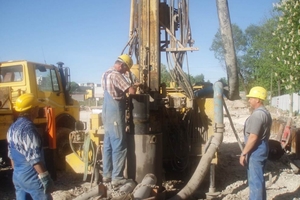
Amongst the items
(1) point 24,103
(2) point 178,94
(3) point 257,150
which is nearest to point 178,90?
(2) point 178,94

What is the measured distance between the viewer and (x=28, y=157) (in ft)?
12.3

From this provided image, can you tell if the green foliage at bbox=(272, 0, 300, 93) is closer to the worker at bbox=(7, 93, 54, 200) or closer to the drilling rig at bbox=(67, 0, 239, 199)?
the drilling rig at bbox=(67, 0, 239, 199)

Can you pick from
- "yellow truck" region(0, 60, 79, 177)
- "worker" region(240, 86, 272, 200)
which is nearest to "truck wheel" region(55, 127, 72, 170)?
"yellow truck" region(0, 60, 79, 177)

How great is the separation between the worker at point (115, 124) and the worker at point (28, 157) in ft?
4.22

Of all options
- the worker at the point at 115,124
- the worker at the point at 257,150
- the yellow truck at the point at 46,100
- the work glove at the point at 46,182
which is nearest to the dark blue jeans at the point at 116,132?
the worker at the point at 115,124

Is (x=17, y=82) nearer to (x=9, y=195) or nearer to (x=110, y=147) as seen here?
(x=9, y=195)

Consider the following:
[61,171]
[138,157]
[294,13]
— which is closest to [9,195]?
[61,171]

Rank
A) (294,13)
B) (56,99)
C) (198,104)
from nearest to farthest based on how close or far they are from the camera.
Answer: (198,104) < (56,99) < (294,13)

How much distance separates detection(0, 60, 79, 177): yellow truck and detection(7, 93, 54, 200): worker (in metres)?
3.14

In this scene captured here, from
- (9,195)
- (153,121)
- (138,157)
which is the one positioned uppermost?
(153,121)

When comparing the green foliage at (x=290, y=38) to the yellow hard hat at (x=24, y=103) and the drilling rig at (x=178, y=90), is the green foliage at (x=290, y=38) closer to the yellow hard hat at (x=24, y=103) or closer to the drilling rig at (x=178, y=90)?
the drilling rig at (x=178, y=90)

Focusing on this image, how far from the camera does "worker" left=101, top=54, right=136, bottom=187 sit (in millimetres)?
5008

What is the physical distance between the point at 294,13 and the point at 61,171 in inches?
488

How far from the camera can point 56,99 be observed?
8750 millimetres
